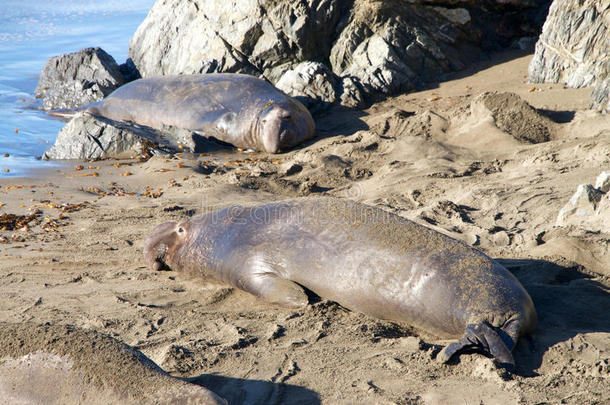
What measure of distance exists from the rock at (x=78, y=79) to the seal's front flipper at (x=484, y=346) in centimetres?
1020

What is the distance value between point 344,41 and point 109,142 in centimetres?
445

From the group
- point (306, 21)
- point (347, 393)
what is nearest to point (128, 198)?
point (347, 393)

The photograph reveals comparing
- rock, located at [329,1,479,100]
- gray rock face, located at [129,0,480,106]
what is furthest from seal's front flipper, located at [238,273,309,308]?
rock, located at [329,1,479,100]

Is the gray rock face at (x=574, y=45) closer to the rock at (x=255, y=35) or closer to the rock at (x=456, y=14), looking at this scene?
the rock at (x=456, y=14)

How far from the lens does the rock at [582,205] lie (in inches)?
197

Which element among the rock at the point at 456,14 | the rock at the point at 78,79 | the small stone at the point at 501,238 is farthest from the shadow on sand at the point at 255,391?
the rock at the point at 78,79

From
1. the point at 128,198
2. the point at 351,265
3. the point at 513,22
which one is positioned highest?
the point at 513,22

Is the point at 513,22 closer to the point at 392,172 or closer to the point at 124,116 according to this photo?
the point at 392,172

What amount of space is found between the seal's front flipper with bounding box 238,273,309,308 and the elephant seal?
4.45 meters

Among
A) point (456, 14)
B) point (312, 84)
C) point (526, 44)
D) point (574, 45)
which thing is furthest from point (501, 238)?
point (526, 44)

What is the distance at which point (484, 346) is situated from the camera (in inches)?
136

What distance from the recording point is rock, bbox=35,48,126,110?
1227 cm

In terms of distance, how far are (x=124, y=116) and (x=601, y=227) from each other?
7.62 metres

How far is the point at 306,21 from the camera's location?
422 inches
